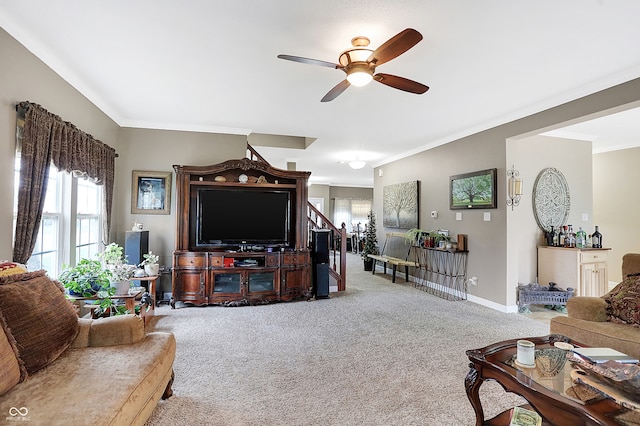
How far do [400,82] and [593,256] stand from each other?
156 inches

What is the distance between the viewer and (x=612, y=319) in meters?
2.51

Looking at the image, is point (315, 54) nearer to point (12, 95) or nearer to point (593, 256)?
point (12, 95)

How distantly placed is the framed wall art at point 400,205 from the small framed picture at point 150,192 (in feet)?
14.4

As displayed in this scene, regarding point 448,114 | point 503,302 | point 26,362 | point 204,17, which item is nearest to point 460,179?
point 448,114

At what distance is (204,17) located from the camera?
7.36 feet

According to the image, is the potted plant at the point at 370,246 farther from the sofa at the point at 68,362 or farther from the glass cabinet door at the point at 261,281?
the sofa at the point at 68,362

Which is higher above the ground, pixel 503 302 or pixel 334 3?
pixel 334 3

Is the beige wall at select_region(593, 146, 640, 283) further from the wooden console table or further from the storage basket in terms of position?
the wooden console table

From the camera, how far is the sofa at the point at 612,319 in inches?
88.0

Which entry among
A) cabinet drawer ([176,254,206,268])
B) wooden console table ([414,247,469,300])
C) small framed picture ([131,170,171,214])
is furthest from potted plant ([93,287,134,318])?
wooden console table ([414,247,469,300])

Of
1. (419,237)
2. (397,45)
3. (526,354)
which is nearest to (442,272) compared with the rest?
(419,237)

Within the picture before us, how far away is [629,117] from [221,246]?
571 centimetres

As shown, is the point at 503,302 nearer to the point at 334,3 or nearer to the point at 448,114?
the point at 448,114

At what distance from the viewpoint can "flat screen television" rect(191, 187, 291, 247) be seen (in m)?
4.64
